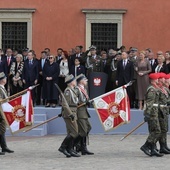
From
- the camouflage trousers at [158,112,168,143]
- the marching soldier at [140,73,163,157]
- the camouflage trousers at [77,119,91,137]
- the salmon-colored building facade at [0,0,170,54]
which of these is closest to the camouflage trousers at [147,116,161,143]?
the marching soldier at [140,73,163,157]

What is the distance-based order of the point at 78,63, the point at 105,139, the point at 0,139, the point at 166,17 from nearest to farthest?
the point at 0,139 < the point at 105,139 < the point at 78,63 < the point at 166,17

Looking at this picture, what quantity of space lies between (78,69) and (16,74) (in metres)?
2.02

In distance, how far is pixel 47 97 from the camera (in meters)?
24.4

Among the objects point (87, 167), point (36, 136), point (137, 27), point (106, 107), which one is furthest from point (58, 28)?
point (87, 167)

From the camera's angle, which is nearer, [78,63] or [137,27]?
[78,63]

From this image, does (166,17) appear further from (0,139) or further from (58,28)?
(0,139)

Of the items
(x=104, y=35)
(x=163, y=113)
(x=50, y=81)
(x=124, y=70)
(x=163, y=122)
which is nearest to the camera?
(x=163, y=113)

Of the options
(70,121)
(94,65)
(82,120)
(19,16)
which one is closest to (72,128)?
(70,121)

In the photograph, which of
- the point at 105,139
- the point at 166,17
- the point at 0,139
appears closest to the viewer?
the point at 0,139

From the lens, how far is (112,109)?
19141mm

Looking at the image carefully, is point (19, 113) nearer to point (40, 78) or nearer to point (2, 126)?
point (2, 126)

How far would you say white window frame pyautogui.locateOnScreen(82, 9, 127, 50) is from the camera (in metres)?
31.4

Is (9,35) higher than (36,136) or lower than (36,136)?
higher

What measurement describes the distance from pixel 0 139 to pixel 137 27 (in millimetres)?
13831
